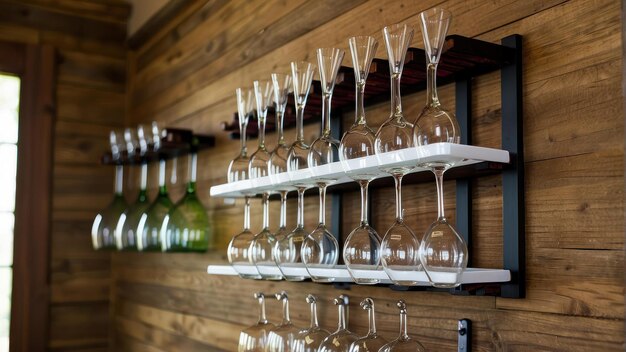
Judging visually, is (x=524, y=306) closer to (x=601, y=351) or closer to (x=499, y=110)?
(x=601, y=351)

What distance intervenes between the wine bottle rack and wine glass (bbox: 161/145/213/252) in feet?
3.24

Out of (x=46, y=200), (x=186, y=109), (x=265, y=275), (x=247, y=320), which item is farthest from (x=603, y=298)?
(x=46, y=200)

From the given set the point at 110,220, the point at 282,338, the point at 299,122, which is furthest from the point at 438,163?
the point at 110,220

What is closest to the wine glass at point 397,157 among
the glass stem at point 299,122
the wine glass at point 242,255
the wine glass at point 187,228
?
the glass stem at point 299,122

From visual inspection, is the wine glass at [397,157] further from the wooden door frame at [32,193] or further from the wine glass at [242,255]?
the wooden door frame at [32,193]

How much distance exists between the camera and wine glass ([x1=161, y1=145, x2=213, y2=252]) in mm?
2383

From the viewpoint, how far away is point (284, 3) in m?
2.09

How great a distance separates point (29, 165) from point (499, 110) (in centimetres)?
234

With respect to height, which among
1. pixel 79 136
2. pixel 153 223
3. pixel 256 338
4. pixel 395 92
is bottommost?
pixel 256 338

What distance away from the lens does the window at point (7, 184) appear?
3012 millimetres

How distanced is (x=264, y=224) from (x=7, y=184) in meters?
1.84

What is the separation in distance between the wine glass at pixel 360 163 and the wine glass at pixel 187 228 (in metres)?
1.16

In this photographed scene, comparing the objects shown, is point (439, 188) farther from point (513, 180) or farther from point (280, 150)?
point (280, 150)

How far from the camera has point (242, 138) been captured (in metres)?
1.78
